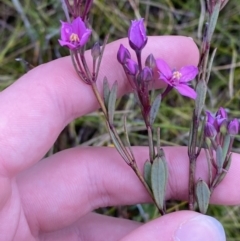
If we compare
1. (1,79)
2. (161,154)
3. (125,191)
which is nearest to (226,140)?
(161,154)

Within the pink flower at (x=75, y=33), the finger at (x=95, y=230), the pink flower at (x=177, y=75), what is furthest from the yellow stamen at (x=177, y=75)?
the finger at (x=95, y=230)

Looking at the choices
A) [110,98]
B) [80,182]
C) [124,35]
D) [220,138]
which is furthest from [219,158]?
[124,35]

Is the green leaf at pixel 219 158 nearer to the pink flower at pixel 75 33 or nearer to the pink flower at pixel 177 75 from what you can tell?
the pink flower at pixel 177 75

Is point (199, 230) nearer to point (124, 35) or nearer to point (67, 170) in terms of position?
point (67, 170)

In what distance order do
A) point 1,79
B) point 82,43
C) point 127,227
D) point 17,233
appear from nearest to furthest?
point 82,43 < point 17,233 < point 127,227 < point 1,79

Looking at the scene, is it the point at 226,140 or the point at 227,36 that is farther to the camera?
the point at 227,36

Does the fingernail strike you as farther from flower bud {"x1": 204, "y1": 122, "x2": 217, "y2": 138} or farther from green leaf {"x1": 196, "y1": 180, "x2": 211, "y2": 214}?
flower bud {"x1": 204, "y1": 122, "x2": 217, "y2": 138}

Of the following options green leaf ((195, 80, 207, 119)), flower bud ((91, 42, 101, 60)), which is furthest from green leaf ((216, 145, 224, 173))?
flower bud ((91, 42, 101, 60))

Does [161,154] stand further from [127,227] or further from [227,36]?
[227,36]
